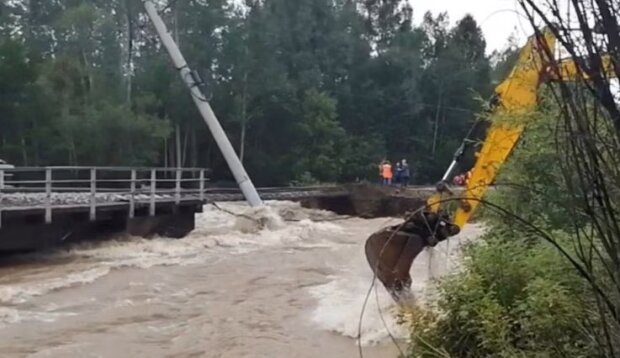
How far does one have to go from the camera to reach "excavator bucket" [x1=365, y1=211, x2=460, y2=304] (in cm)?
862

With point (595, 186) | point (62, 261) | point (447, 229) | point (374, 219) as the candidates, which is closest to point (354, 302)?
point (447, 229)

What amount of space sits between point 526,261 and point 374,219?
2495 cm

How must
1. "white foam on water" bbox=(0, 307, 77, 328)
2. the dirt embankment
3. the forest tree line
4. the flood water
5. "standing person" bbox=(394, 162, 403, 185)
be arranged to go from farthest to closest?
the forest tree line
"standing person" bbox=(394, 162, 403, 185)
the dirt embankment
"white foam on water" bbox=(0, 307, 77, 328)
the flood water

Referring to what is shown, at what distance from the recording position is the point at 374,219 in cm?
3022

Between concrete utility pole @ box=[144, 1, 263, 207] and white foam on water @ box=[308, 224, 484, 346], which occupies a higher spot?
concrete utility pole @ box=[144, 1, 263, 207]

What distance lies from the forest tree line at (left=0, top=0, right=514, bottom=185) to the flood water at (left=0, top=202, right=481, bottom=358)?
19.1 metres

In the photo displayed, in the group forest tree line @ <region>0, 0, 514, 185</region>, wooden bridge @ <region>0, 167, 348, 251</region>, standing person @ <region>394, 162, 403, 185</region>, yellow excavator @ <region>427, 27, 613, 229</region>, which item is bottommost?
wooden bridge @ <region>0, 167, 348, 251</region>

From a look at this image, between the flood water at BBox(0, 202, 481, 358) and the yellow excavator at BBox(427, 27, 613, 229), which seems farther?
the flood water at BBox(0, 202, 481, 358)

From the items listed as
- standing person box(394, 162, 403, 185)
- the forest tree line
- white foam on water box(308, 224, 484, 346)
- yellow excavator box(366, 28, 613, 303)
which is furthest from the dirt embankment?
yellow excavator box(366, 28, 613, 303)

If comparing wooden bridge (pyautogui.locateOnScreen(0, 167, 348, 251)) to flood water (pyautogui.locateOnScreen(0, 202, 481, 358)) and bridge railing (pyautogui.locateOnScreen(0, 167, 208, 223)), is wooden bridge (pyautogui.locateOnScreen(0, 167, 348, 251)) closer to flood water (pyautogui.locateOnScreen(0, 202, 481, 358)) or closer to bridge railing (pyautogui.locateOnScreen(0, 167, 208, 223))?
bridge railing (pyautogui.locateOnScreen(0, 167, 208, 223))

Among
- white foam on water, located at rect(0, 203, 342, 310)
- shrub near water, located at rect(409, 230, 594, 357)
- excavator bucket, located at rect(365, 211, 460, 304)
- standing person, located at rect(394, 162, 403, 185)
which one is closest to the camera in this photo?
shrub near water, located at rect(409, 230, 594, 357)

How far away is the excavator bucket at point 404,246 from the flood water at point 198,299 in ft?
0.79

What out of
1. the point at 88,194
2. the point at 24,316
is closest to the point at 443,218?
the point at 24,316

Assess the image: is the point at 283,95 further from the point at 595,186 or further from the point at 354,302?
the point at 595,186
